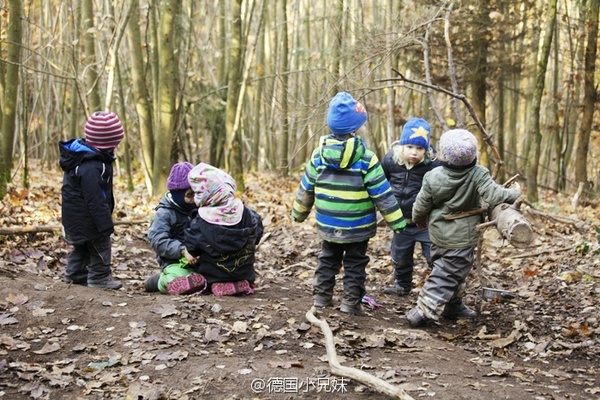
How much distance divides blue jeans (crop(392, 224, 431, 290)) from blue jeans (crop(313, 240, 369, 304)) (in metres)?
1.18

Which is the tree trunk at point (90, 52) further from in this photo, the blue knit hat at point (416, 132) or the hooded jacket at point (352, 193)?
the hooded jacket at point (352, 193)

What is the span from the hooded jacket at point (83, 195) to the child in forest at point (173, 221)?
48 centimetres

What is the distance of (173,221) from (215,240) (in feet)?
2.26

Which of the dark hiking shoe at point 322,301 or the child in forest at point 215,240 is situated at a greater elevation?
the child in forest at point 215,240

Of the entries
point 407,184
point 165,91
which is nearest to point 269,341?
point 407,184

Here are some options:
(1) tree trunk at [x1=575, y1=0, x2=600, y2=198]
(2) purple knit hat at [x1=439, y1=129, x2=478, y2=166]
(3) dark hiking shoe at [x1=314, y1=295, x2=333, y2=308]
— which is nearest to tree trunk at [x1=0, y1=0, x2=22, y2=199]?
(3) dark hiking shoe at [x1=314, y1=295, x2=333, y2=308]

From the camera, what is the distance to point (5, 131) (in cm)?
962

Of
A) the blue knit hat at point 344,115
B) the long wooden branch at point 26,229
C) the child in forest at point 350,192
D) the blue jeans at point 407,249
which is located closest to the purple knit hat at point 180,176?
the child in forest at point 350,192

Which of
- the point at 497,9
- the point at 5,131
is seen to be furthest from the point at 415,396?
the point at 497,9

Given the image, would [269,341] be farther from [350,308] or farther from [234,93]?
[234,93]

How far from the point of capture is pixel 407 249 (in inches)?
274

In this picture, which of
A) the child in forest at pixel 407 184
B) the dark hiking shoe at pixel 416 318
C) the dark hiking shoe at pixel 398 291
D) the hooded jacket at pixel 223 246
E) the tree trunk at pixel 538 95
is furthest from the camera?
the tree trunk at pixel 538 95

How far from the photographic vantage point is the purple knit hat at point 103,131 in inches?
243

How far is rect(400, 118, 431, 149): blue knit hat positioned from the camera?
652 centimetres
